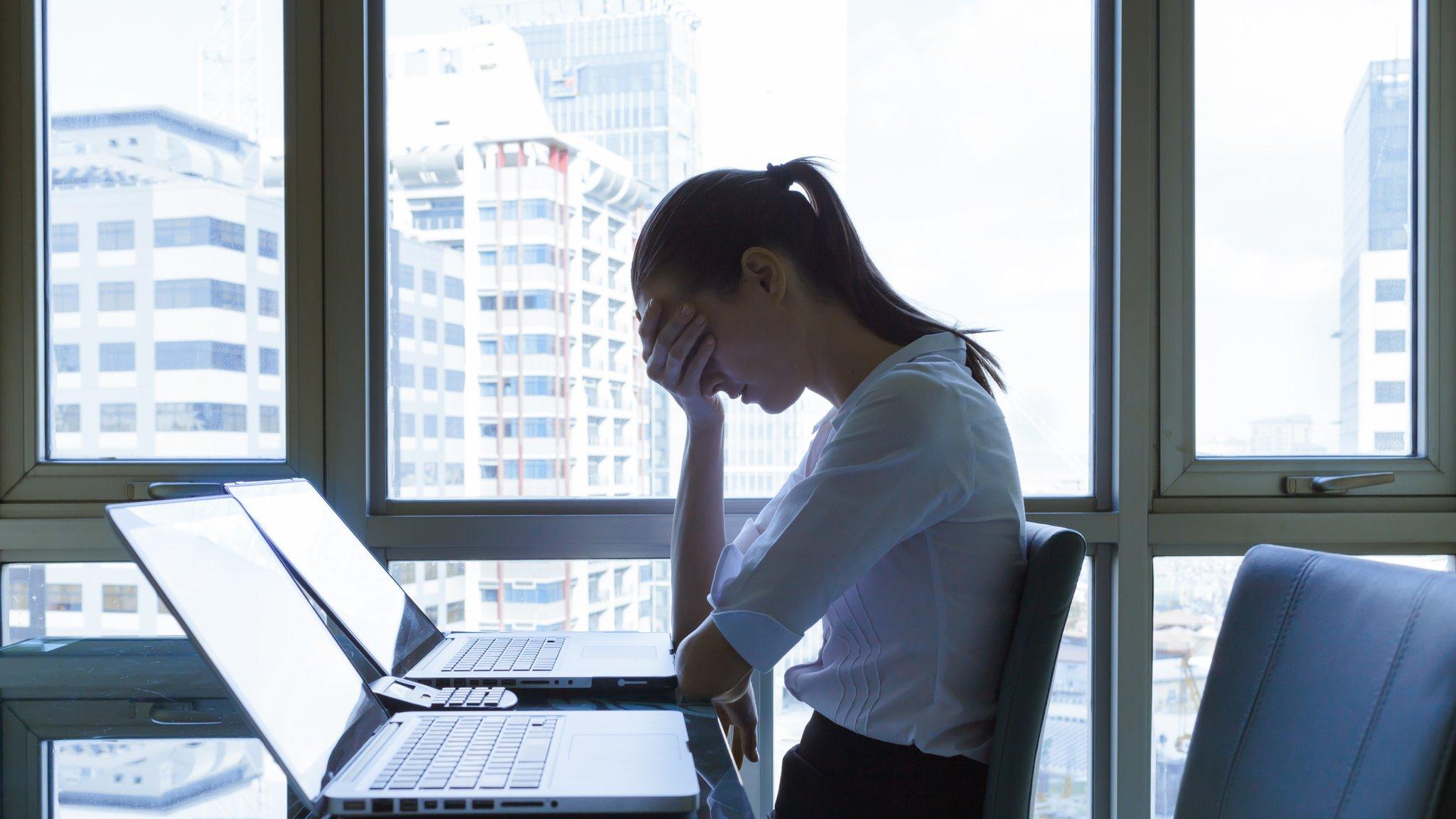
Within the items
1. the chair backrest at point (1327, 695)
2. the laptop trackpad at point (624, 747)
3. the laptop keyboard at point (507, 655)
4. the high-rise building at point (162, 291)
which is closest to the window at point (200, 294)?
the high-rise building at point (162, 291)

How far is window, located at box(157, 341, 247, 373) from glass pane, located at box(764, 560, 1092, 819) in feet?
3.49

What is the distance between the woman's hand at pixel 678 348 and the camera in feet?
3.46

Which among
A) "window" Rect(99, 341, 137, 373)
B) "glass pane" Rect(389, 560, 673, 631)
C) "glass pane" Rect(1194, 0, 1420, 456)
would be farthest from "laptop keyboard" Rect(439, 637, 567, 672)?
"glass pane" Rect(1194, 0, 1420, 456)

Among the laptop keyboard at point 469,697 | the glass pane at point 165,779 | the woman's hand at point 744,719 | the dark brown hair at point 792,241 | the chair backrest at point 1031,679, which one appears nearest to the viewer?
the glass pane at point 165,779

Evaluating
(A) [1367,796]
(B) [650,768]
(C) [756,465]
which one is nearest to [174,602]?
(B) [650,768]

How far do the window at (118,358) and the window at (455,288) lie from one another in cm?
55

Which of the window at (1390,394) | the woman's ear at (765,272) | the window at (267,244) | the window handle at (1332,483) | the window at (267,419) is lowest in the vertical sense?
the window handle at (1332,483)

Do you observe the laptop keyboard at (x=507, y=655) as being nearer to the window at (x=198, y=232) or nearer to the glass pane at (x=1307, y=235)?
the window at (x=198, y=232)

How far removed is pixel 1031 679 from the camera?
772 millimetres

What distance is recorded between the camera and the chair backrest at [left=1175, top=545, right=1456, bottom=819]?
0.65 metres

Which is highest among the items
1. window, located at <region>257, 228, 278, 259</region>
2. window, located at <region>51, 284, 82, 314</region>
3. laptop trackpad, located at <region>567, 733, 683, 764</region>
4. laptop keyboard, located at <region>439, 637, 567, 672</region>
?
window, located at <region>257, 228, 278, 259</region>

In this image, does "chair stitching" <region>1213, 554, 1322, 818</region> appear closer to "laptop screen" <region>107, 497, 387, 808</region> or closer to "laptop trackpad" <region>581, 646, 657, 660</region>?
"laptop trackpad" <region>581, 646, 657, 660</region>

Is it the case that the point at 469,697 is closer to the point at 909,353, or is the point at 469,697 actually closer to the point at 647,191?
the point at 909,353

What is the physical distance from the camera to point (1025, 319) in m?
1.62
